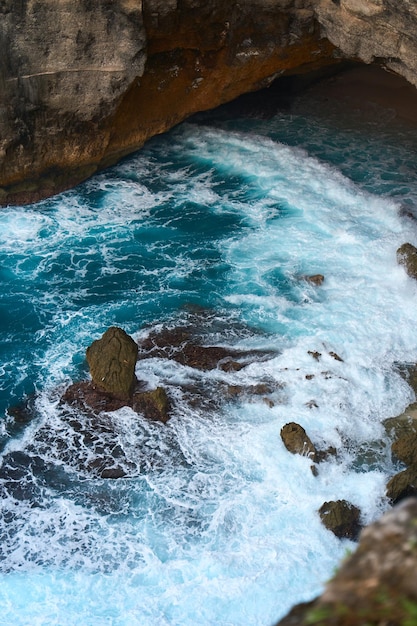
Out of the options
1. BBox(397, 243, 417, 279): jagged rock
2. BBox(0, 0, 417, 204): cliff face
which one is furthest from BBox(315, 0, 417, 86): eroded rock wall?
BBox(397, 243, 417, 279): jagged rock

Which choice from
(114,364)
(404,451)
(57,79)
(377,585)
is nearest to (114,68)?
(57,79)

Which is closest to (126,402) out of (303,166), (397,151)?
(303,166)

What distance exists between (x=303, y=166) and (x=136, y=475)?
1132 cm

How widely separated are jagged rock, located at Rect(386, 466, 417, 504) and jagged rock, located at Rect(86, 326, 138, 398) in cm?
459

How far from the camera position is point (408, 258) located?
625 inches

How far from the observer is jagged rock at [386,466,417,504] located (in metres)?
11.2

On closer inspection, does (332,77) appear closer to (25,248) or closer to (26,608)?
(25,248)

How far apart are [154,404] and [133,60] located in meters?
8.81

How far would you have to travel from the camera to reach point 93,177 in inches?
770

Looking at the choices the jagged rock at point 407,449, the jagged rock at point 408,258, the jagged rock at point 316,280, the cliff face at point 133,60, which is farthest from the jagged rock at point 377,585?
the cliff face at point 133,60

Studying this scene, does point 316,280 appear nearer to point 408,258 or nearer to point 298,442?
point 408,258

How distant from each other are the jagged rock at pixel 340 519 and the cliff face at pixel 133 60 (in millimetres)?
10138

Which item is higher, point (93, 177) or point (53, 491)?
point (93, 177)

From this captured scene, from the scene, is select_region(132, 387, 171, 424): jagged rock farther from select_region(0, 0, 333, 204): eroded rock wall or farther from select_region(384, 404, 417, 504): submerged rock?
select_region(0, 0, 333, 204): eroded rock wall
